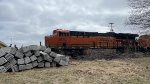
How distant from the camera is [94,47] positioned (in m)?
36.6

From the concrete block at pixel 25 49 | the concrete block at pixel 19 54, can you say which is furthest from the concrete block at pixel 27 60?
the concrete block at pixel 25 49

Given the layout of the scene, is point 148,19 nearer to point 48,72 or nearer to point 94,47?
point 94,47

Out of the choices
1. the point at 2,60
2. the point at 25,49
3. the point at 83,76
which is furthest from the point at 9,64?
the point at 83,76

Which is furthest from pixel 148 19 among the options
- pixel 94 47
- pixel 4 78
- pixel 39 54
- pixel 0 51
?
pixel 4 78

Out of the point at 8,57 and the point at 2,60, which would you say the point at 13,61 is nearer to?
the point at 8,57

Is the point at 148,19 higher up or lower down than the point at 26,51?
higher up

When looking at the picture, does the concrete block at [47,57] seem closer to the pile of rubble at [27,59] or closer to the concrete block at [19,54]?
the pile of rubble at [27,59]

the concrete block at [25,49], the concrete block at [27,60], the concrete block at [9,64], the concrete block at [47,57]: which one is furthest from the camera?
the concrete block at [47,57]

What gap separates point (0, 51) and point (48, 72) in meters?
3.28

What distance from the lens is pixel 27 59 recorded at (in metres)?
19.9

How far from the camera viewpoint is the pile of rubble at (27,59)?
19.4m

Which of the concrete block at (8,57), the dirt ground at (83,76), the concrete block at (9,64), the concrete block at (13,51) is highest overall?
the concrete block at (13,51)

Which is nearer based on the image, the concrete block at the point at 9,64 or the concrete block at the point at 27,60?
the concrete block at the point at 9,64

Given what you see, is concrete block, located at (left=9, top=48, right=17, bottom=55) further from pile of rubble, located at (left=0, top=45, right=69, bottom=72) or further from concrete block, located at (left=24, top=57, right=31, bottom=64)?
concrete block, located at (left=24, top=57, right=31, bottom=64)
